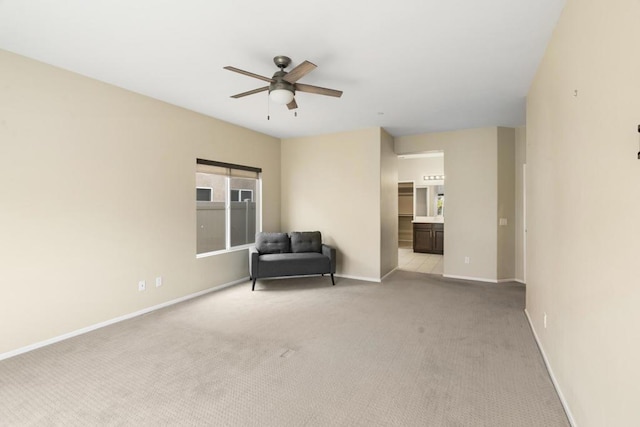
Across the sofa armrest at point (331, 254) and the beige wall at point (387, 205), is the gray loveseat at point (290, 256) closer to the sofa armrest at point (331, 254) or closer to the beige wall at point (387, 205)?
the sofa armrest at point (331, 254)

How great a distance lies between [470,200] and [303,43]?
4057 millimetres

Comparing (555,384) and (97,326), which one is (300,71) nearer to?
(555,384)

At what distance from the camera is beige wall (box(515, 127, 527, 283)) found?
495 cm

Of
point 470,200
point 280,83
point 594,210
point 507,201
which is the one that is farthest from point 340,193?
point 594,210

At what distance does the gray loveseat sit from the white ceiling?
2301 mm

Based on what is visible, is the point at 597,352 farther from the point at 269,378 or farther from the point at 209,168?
the point at 209,168

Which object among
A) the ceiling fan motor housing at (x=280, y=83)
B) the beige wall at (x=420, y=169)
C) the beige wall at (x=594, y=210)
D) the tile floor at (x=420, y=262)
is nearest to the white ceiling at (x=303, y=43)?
the ceiling fan motor housing at (x=280, y=83)

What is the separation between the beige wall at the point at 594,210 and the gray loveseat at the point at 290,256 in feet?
9.84

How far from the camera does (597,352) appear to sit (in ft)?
4.76

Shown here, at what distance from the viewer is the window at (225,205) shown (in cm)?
447

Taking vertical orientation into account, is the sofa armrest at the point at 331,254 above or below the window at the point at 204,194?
below

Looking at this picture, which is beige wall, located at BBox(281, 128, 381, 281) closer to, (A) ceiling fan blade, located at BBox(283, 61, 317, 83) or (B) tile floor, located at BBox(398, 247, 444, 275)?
(B) tile floor, located at BBox(398, 247, 444, 275)

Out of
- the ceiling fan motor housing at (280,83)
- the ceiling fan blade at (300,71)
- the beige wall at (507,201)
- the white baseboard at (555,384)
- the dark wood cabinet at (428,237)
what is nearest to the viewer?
the white baseboard at (555,384)

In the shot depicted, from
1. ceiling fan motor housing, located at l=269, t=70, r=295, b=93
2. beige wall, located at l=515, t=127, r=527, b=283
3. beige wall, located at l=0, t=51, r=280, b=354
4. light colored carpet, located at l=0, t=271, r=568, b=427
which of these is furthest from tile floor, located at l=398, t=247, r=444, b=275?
ceiling fan motor housing, located at l=269, t=70, r=295, b=93
